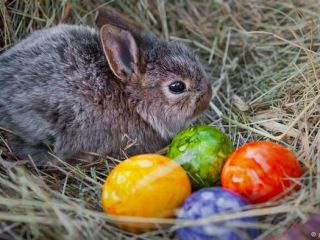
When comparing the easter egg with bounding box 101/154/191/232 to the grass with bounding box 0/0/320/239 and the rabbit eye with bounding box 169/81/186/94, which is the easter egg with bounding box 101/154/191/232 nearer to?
the grass with bounding box 0/0/320/239

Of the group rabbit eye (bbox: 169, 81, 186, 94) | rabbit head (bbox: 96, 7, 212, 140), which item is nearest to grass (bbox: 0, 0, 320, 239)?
rabbit head (bbox: 96, 7, 212, 140)

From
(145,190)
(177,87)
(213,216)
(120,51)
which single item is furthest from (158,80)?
(213,216)

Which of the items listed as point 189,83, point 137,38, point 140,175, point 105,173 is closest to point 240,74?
point 189,83

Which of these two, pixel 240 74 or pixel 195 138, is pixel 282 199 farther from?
pixel 240 74

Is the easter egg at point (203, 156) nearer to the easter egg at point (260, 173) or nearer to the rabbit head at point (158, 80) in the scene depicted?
the easter egg at point (260, 173)

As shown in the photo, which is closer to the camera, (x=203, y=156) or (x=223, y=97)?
(x=203, y=156)

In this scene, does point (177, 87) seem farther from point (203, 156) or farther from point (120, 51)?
point (203, 156)

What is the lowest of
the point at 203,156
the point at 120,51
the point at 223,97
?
the point at 223,97
